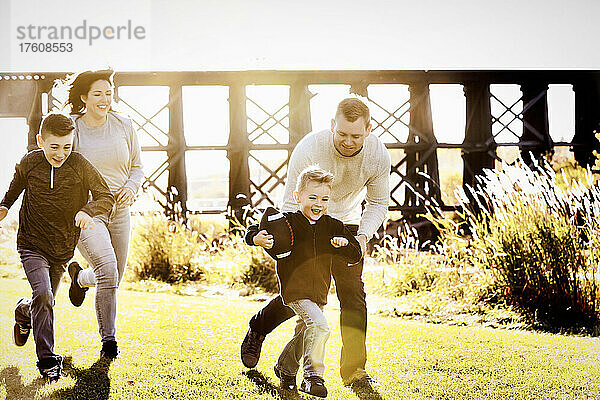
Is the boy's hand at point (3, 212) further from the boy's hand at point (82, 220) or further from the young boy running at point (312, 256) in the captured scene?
the young boy running at point (312, 256)

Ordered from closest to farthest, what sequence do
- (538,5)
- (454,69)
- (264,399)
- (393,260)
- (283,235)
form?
(283,235), (264,399), (538,5), (454,69), (393,260)

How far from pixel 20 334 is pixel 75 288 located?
1.04ft

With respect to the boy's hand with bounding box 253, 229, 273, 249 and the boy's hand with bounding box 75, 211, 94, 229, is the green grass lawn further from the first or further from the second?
the boy's hand with bounding box 253, 229, 273, 249

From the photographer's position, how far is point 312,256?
287cm

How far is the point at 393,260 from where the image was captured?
4.93 metres

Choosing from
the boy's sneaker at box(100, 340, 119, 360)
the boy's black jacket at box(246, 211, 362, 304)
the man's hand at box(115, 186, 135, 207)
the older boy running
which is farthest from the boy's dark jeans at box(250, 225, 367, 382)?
the man's hand at box(115, 186, 135, 207)

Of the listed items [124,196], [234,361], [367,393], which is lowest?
[367,393]

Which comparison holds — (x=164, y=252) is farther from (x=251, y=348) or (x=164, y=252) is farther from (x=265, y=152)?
(x=251, y=348)

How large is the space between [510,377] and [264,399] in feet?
3.71

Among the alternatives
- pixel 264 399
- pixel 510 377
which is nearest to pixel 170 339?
pixel 264 399

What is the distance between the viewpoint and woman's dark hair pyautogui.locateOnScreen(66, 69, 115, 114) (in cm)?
314

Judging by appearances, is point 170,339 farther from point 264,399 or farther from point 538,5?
point 538,5

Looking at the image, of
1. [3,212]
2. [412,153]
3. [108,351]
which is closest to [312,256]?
[108,351]

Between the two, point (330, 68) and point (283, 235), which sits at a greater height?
point (330, 68)
